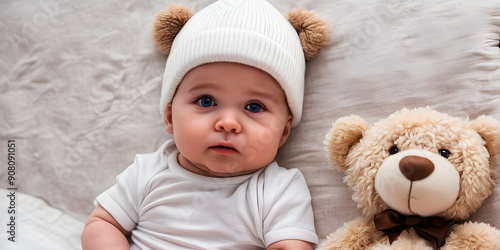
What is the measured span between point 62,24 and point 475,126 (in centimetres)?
122

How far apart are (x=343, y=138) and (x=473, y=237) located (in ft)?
0.95

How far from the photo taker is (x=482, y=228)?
755 mm

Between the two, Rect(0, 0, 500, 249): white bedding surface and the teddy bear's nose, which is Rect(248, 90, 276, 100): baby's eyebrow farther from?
the teddy bear's nose

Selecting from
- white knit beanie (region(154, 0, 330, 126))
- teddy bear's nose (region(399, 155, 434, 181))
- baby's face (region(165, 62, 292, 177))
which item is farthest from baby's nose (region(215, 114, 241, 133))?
teddy bear's nose (region(399, 155, 434, 181))

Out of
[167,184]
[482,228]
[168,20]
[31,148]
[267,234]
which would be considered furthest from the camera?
[31,148]

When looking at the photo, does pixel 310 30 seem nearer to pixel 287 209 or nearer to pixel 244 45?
pixel 244 45

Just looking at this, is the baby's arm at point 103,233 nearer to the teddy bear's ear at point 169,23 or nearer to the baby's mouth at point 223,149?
the baby's mouth at point 223,149

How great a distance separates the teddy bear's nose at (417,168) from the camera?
0.73 metres

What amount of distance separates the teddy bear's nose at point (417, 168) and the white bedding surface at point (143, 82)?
19cm

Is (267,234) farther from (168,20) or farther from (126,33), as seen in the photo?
(126,33)

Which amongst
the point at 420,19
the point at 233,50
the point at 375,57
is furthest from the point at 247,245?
the point at 420,19

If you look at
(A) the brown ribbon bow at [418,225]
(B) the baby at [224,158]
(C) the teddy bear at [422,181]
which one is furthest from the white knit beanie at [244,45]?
(A) the brown ribbon bow at [418,225]

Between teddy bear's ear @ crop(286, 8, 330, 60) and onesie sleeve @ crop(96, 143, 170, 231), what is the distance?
47 centimetres

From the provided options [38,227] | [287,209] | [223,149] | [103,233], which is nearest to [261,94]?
[223,149]
